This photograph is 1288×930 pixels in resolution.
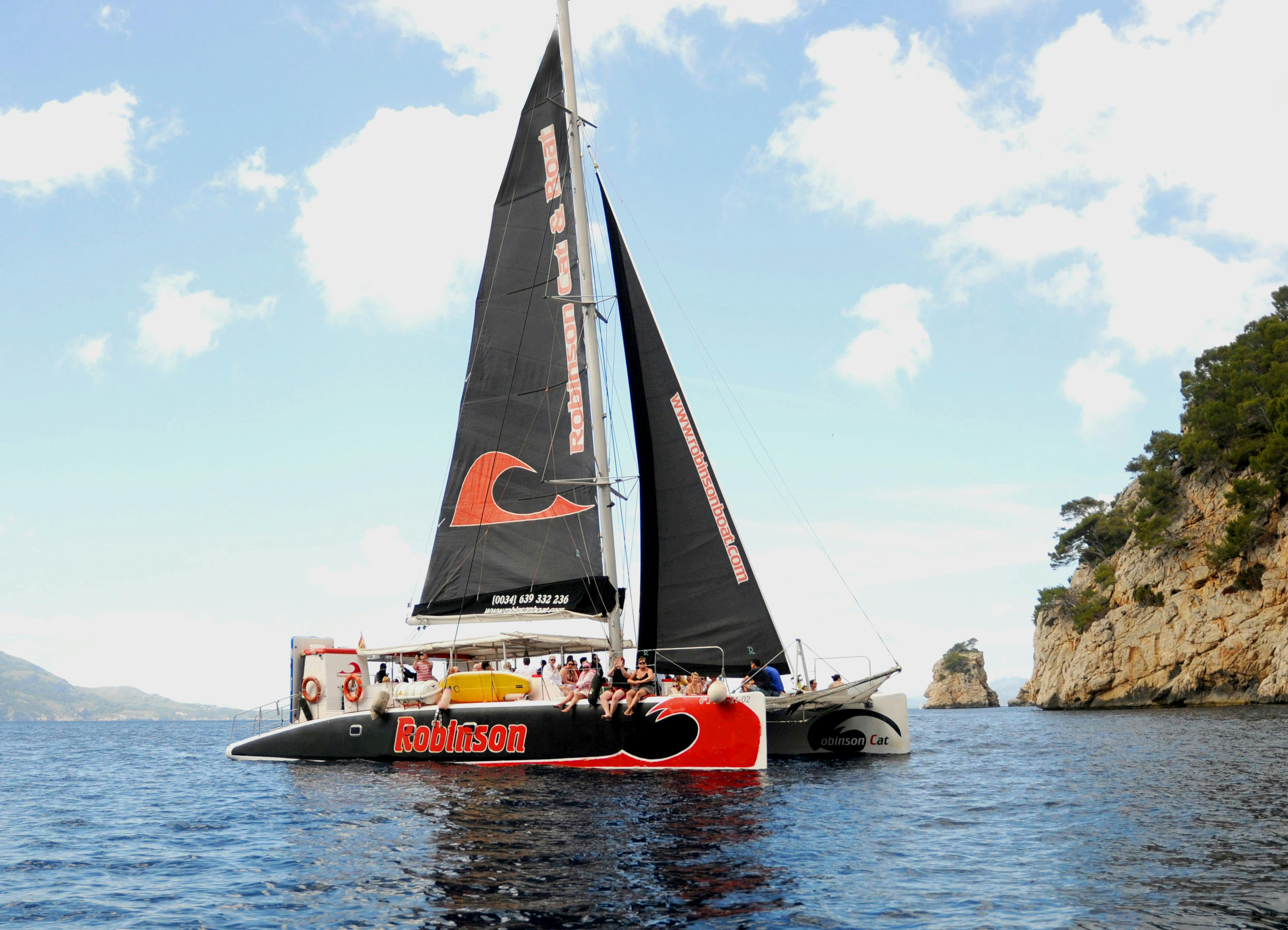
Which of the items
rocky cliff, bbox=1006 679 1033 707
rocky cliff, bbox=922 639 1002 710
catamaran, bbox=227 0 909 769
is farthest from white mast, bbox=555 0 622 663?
rocky cliff, bbox=922 639 1002 710

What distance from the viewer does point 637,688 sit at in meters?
16.5

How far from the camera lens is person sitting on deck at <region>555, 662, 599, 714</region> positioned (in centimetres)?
1666

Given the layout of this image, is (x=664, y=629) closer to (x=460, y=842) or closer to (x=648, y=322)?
(x=648, y=322)

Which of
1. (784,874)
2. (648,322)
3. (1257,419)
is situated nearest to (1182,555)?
(1257,419)

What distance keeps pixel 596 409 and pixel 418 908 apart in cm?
1343

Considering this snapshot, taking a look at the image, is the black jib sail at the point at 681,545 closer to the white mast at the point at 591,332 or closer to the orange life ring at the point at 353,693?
the white mast at the point at 591,332

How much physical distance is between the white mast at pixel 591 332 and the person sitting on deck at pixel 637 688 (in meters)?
2.51

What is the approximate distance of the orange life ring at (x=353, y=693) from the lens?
19562mm

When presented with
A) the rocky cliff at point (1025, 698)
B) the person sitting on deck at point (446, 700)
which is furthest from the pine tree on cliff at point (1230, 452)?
the person sitting on deck at point (446, 700)

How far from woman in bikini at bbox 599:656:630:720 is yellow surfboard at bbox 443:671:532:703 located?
198 centimetres

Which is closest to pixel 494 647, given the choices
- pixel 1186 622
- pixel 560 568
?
pixel 560 568

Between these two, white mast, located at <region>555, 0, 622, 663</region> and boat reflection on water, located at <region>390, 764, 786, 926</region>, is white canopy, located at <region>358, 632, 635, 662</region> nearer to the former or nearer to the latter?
white mast, located at <region>555, 0, 622, 663</region>

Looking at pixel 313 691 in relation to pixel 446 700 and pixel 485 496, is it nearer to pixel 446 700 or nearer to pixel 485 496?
pixel 446 700

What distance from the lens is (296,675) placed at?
20.4 metres
